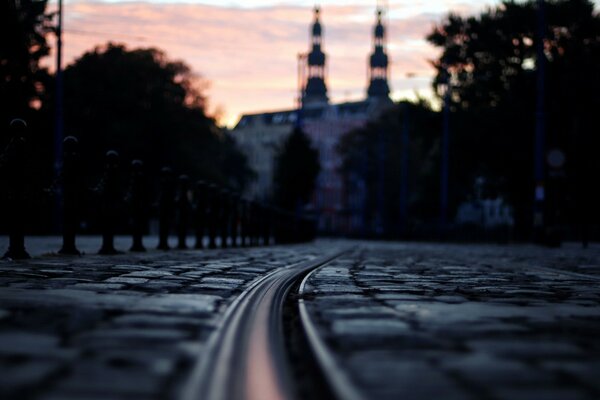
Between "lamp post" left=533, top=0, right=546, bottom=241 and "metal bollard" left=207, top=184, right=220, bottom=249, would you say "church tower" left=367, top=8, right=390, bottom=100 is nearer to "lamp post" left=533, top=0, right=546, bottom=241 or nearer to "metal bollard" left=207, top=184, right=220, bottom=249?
"lamp post" left=533, top=0, right=546, bottom=241

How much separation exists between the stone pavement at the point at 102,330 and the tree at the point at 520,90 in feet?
132

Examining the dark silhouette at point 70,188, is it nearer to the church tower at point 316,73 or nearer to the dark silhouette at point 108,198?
the dark silhouette at point 108,198

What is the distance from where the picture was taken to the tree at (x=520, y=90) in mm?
46531

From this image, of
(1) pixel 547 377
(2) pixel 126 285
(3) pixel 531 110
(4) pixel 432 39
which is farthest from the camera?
(4) pixel 432 39

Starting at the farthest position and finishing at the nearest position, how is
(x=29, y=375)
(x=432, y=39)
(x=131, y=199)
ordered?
1. (x=432, y=39)
2. (x=131, y=199)
3. (x=29, y=375)

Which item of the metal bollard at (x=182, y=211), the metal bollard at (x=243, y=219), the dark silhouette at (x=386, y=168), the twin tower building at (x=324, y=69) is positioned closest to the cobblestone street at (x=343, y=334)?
the metal bollard at (x=182, y=211)

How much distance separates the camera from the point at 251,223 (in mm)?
27469

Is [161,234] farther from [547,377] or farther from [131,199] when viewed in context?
[547,377]

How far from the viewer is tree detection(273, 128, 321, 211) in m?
77.9

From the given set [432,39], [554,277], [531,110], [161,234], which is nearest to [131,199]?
[161,234]

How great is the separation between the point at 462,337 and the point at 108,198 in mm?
9605

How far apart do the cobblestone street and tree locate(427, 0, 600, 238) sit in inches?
1549

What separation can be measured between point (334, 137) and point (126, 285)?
15882 cm

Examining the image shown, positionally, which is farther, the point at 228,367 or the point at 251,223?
the point at 251,223
